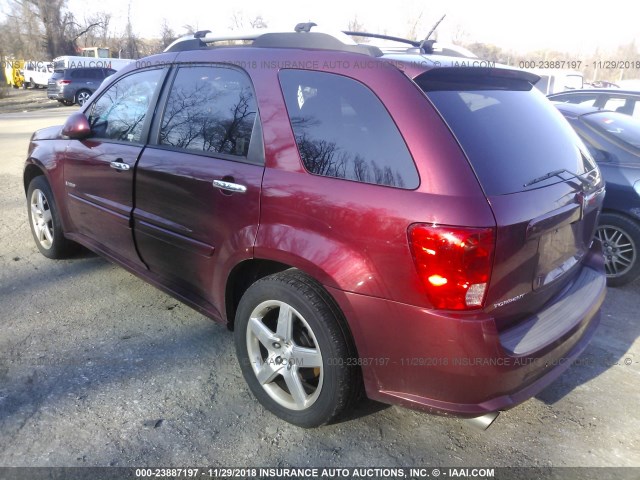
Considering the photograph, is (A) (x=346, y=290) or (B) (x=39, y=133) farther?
(B) (x=39, y=133)

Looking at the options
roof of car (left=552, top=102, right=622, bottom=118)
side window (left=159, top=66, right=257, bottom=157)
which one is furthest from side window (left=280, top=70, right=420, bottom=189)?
roof of car (left=552, top=102, right=622, bottom=118)

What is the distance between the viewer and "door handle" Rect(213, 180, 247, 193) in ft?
8.46

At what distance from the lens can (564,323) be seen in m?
2.38

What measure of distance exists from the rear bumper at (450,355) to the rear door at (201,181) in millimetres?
770

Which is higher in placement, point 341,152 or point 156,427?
point 341,152

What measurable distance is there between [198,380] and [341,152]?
1.57m

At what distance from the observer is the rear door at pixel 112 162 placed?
11.2 feet

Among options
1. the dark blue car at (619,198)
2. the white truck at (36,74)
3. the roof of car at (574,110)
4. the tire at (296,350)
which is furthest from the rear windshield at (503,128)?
the white truck at (36,74)

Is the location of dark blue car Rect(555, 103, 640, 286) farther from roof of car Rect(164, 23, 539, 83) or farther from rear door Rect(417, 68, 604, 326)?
roof of car Rect(164, 23, 539, 83)

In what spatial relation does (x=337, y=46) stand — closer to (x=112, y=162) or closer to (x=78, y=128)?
(x=112, y=162)

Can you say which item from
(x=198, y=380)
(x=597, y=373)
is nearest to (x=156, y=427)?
(x=198, y=380)

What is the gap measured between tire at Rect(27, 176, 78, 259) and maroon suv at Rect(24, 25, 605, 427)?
5.31 feet

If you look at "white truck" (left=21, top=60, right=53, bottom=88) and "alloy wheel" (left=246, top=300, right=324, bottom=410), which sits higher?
"white truck" (left=21, top=60, right=53, bottom=88)

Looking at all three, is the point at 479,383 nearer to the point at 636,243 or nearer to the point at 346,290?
the point at 346,290
